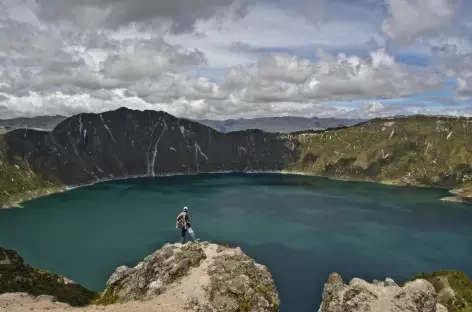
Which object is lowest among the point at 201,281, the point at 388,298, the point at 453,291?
the point at 453,291

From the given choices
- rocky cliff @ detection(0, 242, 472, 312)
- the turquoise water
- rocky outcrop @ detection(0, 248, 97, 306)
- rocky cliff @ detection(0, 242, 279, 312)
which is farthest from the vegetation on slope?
rocky outcrop @ detection(0, 248, 97, 306)

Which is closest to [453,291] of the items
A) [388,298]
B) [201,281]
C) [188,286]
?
[388,298]

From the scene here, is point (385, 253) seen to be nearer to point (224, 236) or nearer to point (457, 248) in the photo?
point (457, 248)

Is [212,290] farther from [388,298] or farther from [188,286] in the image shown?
[388,298]

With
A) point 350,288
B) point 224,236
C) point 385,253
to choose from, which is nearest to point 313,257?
point 385,253

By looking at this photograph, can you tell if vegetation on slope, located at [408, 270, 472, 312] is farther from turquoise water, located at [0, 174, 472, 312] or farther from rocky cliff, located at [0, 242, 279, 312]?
rocky cliff, located at [0, 242, 279, 312]

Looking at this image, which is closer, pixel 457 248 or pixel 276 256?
pixel 276 256

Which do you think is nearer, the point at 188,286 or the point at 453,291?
the point at 188,286

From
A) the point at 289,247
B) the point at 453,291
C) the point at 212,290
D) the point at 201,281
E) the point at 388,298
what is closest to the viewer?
the point at 388,298
